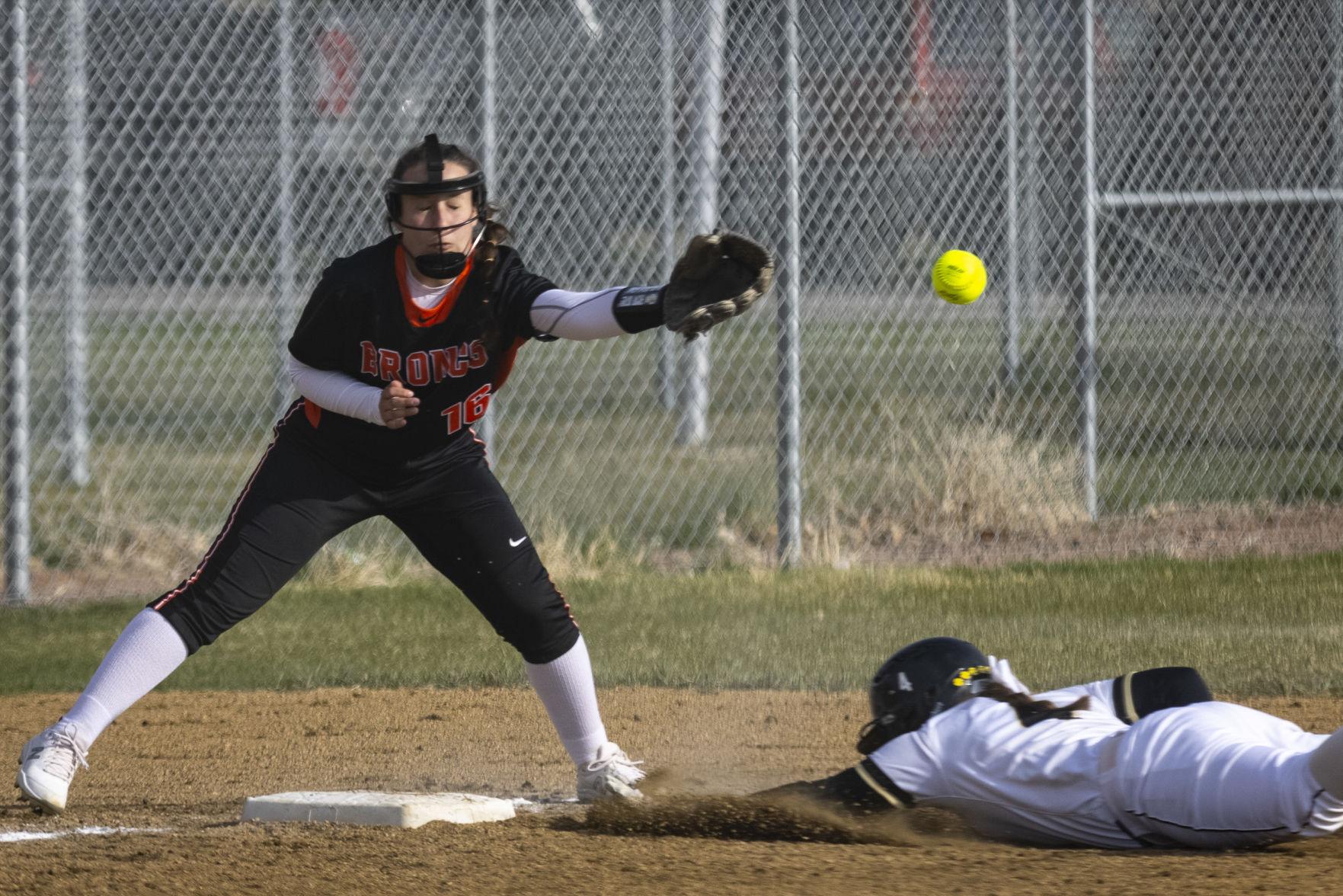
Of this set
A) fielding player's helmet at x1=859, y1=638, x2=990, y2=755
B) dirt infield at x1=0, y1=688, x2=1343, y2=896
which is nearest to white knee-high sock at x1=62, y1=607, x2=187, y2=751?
dirt infield at x1=0, y1=688, x2=1343, y2=896

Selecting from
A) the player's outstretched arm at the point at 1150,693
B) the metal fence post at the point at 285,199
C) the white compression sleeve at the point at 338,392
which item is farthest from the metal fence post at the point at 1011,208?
the white compression sleeve at the point at 338,392

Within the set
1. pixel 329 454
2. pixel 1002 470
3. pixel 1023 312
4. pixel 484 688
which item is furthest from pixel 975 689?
pixel 1023 312

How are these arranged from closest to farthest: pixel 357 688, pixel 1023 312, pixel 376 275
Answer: pixel 376 275 → pixel 357 688 → pixel 1023 312

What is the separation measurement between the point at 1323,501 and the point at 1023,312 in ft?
9.39

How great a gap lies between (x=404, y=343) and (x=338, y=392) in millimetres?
196

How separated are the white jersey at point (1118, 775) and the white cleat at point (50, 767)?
1.88 meters

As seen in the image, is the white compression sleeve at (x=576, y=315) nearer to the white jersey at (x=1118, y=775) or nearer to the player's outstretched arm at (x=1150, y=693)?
the white jersey at (x=1118, y=775)

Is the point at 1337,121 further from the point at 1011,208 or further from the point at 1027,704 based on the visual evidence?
the point at 1027,704

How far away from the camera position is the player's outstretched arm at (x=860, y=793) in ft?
10.6

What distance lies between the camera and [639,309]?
3.63 metres

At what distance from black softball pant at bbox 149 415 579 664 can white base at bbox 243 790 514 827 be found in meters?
0.39

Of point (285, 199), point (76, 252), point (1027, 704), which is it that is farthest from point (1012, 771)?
point (76, 252)

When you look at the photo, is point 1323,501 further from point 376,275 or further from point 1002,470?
point 376,275

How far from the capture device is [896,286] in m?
8.50
